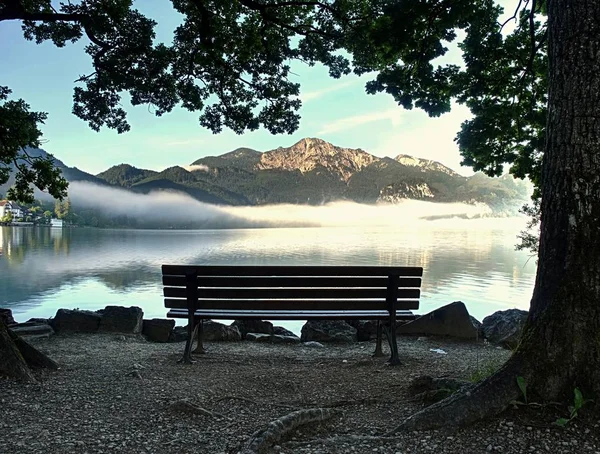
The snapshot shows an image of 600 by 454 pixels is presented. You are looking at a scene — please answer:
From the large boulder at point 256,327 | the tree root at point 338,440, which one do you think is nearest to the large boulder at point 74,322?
the large boulder at point 256,327

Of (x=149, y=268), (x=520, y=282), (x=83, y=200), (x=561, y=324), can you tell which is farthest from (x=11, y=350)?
(x=83, y=200)

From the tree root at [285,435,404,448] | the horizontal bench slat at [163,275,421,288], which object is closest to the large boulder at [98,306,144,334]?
the horizontal bench slat at [163,275,421,288]

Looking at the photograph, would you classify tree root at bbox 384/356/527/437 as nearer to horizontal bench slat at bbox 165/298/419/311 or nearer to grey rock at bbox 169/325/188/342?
horizontal bench slat at bbox 165/298/419/311

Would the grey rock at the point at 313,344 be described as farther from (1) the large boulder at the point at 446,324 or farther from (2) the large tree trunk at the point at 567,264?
(2) the large tree trunk at the point at 567,264

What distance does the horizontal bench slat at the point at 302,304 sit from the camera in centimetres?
646

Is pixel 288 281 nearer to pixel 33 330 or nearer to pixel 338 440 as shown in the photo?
pixel 338 440

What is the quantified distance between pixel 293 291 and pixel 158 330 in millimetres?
3722

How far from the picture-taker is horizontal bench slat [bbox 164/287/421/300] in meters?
6.41

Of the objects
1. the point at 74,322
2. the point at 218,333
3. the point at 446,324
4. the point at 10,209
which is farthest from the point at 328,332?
the point at 10,209

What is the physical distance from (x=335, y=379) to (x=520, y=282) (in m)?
28.6

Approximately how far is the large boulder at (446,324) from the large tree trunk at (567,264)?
4.89 m

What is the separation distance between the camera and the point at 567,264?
11.1ft

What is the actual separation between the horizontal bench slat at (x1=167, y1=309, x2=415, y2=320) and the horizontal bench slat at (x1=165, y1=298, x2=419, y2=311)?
0.10 m

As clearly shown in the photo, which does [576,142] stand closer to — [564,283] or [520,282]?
[564,283]
